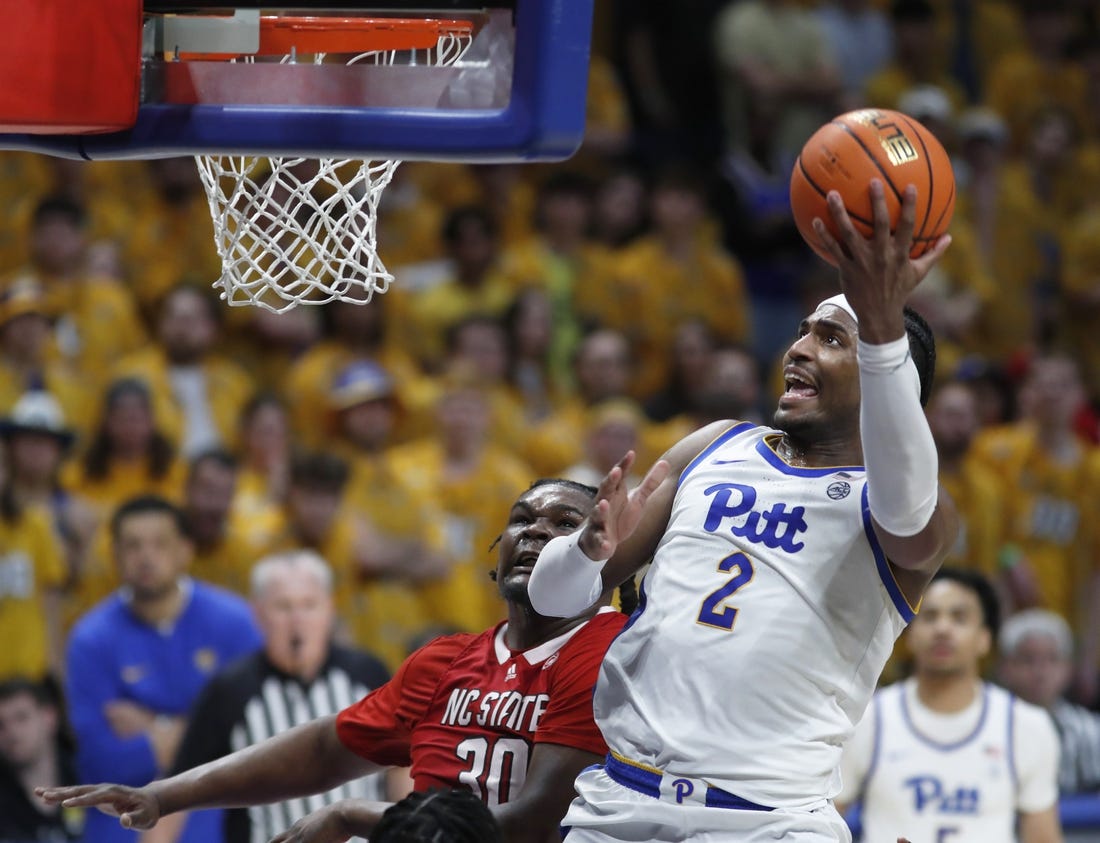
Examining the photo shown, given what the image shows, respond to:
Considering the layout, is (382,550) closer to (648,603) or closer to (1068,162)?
(648,603)

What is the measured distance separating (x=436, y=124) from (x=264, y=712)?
324 cm

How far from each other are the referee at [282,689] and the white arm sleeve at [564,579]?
2418mm

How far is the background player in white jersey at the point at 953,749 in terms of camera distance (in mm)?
5855

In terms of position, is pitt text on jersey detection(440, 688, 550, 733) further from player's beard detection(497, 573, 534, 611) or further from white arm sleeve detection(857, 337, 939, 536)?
white arm sleeve detection(857, 337, 939, 536)

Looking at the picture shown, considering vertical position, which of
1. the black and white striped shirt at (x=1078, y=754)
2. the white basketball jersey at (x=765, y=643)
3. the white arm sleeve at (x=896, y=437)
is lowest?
the black and white striped shirt at (x=1078, y=754)

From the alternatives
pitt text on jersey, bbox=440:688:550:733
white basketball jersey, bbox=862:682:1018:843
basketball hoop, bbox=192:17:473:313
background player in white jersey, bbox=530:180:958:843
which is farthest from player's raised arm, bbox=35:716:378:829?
white basketball jersey, bbox=862:682:1018:843

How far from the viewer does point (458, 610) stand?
748 centimetres

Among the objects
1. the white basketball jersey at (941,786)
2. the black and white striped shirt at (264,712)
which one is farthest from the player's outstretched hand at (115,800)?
the white basketball jersey at (941,786)

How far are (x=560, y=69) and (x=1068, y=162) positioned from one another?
26.3ft

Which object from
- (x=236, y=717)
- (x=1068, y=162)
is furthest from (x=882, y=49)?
(x=236, y=717)

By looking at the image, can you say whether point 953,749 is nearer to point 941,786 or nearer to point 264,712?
point 941,786

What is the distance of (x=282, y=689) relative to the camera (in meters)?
6.14

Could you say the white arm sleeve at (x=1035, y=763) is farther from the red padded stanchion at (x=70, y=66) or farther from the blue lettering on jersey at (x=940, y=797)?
the red padded stanchion at (x=70, y=66)

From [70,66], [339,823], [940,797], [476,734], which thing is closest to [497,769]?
[476,734]
